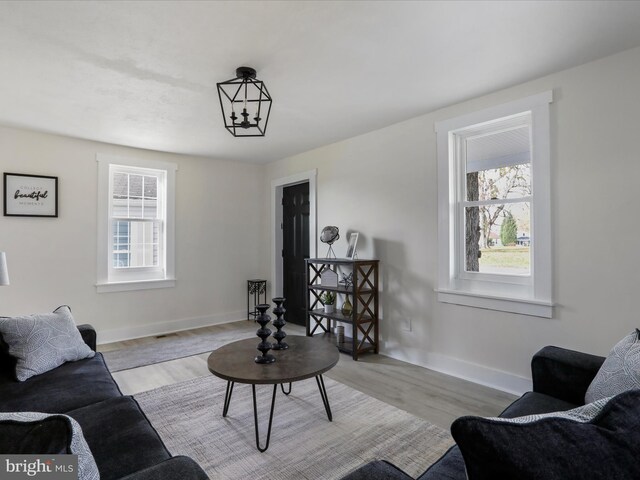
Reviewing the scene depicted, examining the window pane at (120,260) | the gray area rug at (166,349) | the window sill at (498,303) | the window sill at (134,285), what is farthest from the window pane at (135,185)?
the window sill at (498,303)

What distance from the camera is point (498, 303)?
115 inches

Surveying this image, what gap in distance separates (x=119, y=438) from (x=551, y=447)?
1507 millimetres

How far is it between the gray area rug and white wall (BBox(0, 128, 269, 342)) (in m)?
0.51

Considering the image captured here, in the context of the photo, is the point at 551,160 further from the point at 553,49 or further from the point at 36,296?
the point at 36,296

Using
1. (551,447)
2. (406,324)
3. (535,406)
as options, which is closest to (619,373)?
(535,406)

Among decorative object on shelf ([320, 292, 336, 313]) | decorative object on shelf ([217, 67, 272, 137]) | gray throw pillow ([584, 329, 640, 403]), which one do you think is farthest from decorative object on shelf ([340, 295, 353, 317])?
gray throw pillow ([584, 329, 640, 403])

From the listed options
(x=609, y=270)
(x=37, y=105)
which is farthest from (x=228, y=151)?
(x=609, y=270)

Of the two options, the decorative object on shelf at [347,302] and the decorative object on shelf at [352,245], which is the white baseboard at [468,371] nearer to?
the decorative object on shelf at [347,302]

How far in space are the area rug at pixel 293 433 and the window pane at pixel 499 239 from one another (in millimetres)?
1494

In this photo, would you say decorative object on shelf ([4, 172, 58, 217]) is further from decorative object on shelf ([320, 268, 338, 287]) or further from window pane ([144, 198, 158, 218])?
decorative object on shelf ([320, 268, 338, 287])

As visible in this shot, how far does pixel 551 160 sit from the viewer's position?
264 cm

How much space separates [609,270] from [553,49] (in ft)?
4.99

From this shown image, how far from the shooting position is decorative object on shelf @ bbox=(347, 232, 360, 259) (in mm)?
4055

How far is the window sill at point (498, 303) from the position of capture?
268 centimetres
